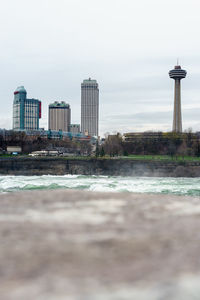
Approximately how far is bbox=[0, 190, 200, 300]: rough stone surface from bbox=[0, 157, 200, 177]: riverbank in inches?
2252

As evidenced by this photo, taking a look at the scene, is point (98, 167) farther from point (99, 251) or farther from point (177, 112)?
point (177, 112)

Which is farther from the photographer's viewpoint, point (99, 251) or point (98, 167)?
point (98, 167)

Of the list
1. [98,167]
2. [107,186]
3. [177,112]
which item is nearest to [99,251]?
[107,186]

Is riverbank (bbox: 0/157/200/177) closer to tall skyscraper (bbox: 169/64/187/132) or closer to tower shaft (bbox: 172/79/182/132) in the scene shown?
tall skyscraper (bbox: 169/64/187/132)

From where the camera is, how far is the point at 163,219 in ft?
13.8

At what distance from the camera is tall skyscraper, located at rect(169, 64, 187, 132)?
14750 centimetres

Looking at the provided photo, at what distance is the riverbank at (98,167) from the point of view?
6128cm

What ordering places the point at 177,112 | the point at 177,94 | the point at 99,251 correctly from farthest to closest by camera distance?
the point at 177,94, the point at 177,112, the point at 99,251

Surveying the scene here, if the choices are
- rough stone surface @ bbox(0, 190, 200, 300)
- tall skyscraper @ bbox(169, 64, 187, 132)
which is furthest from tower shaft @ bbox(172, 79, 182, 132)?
rough stone surface @ bbox(0, 190, 200, 300)

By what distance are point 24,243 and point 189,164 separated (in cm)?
6060

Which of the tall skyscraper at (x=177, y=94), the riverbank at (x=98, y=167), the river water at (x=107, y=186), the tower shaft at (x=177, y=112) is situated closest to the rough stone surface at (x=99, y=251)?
the river water at (x=107, y=186)

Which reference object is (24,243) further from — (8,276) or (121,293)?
(121,293)

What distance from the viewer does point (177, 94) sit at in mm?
152375

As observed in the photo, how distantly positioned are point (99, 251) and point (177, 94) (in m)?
155
